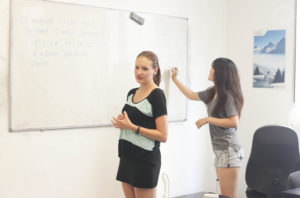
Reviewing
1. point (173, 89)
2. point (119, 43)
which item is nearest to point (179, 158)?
point (173, 89)

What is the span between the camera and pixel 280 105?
3709mm

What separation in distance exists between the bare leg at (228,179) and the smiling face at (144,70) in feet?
3.08

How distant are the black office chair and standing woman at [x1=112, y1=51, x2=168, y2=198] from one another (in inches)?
34.7

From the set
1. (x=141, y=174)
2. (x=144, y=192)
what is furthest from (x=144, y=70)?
(x=144, y=192)

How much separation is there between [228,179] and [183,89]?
0.94 meters

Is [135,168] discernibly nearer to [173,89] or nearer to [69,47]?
[69,47]

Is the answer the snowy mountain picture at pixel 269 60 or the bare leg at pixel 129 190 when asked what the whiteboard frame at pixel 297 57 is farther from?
the bare leg at pixel 129 190

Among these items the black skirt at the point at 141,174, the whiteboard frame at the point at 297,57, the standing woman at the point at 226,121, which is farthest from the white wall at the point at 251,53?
the black skirt at the point at 141,174

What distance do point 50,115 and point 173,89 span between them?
4.00ft

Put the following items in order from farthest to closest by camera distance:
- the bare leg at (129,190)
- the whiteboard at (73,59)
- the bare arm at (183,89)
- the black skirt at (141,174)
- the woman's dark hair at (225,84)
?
the bare arm at (183,89) < the woman's dark hair at (225,84) < the whiteboard at (73,59) < the bare leg at (129,190) < the black skirt at (141,174)

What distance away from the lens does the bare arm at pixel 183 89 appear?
11.3 feet

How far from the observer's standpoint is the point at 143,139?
2451 millimetres

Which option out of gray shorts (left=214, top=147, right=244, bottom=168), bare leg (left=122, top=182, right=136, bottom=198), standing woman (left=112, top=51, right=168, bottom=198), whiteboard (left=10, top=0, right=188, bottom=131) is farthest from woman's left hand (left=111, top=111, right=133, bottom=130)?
gray shorts (left=214, top=147, right=244, bottom=168)

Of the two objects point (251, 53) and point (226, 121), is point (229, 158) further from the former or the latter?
point (251, 53)
